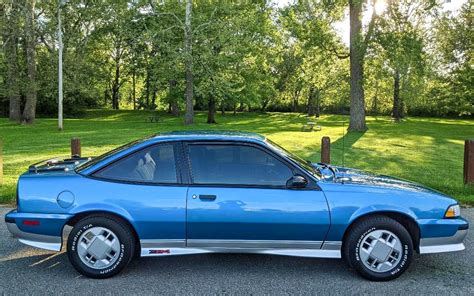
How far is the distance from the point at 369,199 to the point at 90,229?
9.15 feet

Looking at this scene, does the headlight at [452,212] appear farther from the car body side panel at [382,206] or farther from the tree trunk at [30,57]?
the tree trunk at [30,57]

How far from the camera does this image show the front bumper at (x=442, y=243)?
4.09 metres

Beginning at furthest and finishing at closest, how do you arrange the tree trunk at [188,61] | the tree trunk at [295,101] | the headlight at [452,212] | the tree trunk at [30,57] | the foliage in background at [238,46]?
the tree trunk at [295,101]
the tree trunk at [188,61]
the tree trunk at [30,57]
the foliage in background at [238,46]
the headlight at [452,212]

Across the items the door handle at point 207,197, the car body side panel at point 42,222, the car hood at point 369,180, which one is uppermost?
the car hood at point 369,180

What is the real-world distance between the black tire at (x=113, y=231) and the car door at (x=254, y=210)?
2.05 feet

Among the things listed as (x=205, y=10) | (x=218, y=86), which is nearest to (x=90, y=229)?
(x=218, y=86)

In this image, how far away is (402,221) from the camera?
4.15m

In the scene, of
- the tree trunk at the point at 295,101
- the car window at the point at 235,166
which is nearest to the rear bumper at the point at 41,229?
the car window at the point at 235,166

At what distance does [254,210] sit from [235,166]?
0.51 m

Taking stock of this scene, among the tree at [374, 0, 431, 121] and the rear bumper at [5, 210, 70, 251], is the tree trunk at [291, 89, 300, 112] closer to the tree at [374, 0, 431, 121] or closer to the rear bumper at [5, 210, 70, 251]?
the tree at [374, 0, 431, 121]

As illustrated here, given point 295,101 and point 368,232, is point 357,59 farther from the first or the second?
point 295,101

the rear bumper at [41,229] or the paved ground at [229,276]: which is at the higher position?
the rear bumper at [41,229]

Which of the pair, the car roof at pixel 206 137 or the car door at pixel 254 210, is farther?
the car roof at pixel 206 137

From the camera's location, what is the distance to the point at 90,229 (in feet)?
13.2
